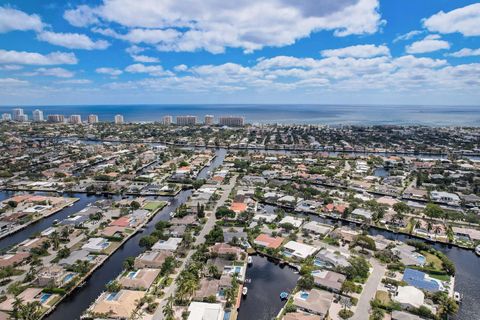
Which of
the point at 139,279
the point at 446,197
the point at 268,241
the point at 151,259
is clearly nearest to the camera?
the point at 139,279

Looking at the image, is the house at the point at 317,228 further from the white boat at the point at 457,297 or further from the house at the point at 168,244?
the house at the point at 168,244

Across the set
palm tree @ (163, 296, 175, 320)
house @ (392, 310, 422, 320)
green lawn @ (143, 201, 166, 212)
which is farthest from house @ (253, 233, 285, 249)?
green lawn @ (143, 201, 166, 212)

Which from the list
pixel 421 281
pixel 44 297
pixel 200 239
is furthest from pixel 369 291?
pixel 44 297

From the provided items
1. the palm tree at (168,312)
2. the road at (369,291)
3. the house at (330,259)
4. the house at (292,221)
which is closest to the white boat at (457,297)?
the road at (369,291)

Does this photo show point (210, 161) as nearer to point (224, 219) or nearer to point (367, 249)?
point (224, 219)

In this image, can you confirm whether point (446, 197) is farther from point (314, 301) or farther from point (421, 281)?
point (314, 301)

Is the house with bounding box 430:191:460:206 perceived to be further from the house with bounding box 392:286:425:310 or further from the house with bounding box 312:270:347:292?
the house with bounding box 312:270:347:292
